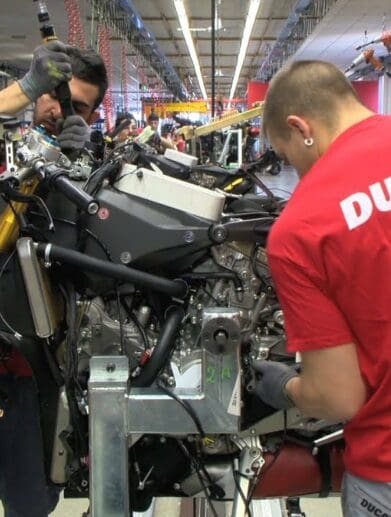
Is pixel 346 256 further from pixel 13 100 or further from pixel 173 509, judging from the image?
pixel 173 509

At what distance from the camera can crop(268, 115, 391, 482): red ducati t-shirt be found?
1.13m

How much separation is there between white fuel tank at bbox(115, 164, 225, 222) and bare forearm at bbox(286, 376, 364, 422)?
540mm

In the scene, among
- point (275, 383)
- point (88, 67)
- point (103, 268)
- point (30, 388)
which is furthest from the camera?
point (88, 67)

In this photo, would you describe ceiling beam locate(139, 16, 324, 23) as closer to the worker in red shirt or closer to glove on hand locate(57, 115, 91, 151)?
glove on hand locate(57, 115, 91, 151)

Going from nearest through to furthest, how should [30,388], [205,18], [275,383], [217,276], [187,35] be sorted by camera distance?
[275,383] → [217,276] → [30,388] → [205,18] → [187,35]

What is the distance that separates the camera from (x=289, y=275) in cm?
118

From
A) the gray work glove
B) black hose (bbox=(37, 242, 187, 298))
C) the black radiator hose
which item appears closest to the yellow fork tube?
black hose (bbox=(37, 242, 187, 298))

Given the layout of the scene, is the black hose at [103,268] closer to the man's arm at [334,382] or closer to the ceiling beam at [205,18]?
the man's arm at [334,382]

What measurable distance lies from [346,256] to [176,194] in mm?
645

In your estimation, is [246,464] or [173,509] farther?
[173,509]

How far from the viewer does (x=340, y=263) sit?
44.8 inches

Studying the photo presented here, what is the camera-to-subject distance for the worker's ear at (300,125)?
4.27ft

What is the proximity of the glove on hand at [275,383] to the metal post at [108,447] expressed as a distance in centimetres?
36

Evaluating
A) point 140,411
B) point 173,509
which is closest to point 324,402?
point 140,411
